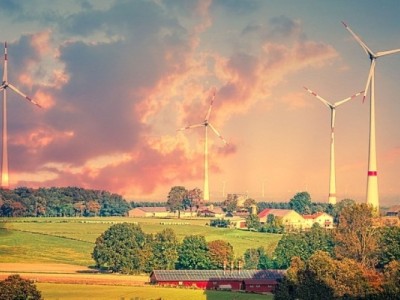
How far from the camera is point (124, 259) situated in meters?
157

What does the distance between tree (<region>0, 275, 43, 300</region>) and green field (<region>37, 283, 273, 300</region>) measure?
1260cm

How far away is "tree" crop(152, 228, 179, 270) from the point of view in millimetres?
161500

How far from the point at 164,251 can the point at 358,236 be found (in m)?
39.4

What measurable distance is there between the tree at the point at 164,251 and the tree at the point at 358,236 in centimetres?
3282

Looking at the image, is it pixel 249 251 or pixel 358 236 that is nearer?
pixel 358 236

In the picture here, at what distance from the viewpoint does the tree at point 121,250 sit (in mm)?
157250

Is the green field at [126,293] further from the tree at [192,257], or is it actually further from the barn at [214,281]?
the tree at [192,257]

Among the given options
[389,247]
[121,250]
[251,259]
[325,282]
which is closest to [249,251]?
[251,259]

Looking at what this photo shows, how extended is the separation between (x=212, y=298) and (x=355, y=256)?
1743 inches

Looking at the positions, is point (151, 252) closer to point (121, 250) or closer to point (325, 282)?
point (121, 250)

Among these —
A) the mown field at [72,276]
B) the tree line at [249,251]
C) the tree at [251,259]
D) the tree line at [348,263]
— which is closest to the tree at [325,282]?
the tree line at [348,263]

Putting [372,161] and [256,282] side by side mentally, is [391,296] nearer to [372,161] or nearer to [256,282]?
[256,282]

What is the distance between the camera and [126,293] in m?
120

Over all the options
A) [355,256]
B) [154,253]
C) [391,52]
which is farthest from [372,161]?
[154,253]
